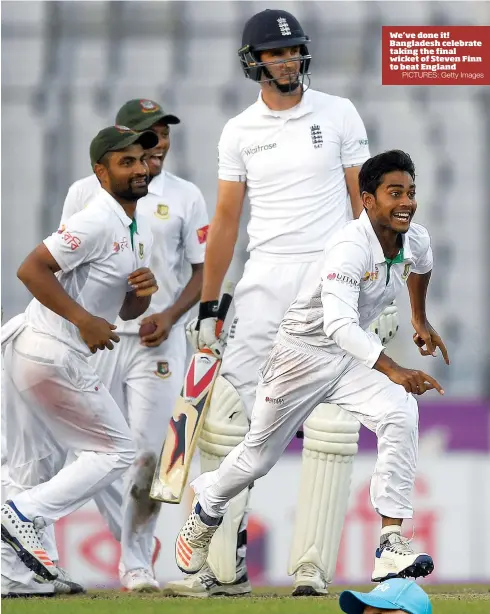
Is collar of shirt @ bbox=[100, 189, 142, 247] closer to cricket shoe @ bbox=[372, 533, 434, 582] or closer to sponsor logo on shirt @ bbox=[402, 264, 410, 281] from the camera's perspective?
sponsor logo on shirt @ bbox=[402, 264, 410, 281]

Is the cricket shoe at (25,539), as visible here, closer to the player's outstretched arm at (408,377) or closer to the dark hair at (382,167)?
the player's outstretched arm at (408,377)

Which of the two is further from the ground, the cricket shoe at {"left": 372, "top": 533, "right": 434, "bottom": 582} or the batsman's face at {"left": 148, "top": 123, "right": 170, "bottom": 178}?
the batsman's face at {"left": 148, "top": 123, "right": 170, "bottom": 178}

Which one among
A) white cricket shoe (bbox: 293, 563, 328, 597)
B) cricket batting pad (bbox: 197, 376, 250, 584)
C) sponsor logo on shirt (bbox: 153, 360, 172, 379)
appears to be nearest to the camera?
white cricket shoe (bbox: 293, 563, 328, 597)

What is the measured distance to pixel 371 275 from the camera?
3.94m

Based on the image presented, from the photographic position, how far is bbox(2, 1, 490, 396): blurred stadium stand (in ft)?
32.2

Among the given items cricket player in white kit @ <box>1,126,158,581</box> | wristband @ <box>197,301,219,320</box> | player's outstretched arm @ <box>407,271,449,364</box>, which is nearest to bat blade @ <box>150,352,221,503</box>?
wristband @ <box>197,301,219,320</box>

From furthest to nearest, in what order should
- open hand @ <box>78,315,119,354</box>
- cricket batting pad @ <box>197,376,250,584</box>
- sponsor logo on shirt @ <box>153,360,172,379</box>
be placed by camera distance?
sponsor logo on shirt @ <box>153,360,172,379</box>
cricket batting pad @ <box>197,376,250,584</box>
open hand @ <box>78,315,119,354</box>

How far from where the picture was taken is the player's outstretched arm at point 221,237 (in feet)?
15.9

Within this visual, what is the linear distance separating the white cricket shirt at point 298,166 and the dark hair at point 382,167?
27.0 inches

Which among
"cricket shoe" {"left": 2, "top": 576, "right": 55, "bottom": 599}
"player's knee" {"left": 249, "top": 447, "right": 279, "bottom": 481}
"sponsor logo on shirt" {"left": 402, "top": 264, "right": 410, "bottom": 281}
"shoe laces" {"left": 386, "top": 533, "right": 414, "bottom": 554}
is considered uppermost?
"sponsor logo on shirt" {"left": 402, "top": 264, "right": 410, "bottom": 281}

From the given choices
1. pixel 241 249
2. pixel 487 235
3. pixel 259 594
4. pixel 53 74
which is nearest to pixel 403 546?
pixel 259 594

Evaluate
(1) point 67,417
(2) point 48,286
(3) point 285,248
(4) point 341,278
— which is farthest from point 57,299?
(4) point 341,278

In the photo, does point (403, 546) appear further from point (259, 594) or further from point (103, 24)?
point (103, 24)

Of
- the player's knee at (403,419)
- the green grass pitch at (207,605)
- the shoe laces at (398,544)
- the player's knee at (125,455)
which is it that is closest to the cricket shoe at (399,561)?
the shoe laces at (398,544)
